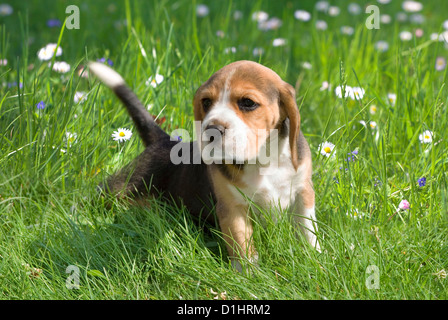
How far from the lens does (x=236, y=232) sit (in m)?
3.20

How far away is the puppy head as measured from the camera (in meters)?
2.86

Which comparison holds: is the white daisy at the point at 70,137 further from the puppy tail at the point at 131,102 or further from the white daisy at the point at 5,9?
the white daisy at the point at 5,9

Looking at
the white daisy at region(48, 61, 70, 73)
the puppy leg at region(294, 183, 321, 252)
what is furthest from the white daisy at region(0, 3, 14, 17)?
the puppy leg at region(294, 183, 321, 252)

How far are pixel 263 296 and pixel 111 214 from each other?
1.25 metres

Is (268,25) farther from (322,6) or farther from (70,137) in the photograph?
(70,137)

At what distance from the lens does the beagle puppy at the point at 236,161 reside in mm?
2928

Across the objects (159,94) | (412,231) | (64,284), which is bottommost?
(64,284)

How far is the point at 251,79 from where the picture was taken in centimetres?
298

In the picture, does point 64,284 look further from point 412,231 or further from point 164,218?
point 412,231

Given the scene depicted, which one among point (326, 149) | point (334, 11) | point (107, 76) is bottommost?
point (326, 149)

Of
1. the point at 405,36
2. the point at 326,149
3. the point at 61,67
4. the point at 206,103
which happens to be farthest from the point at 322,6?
the point at 206,103

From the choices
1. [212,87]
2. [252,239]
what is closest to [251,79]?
[212,87]

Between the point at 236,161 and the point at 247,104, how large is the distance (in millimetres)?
316

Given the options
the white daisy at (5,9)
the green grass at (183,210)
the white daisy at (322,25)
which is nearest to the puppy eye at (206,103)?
the green grass at (183,210)
